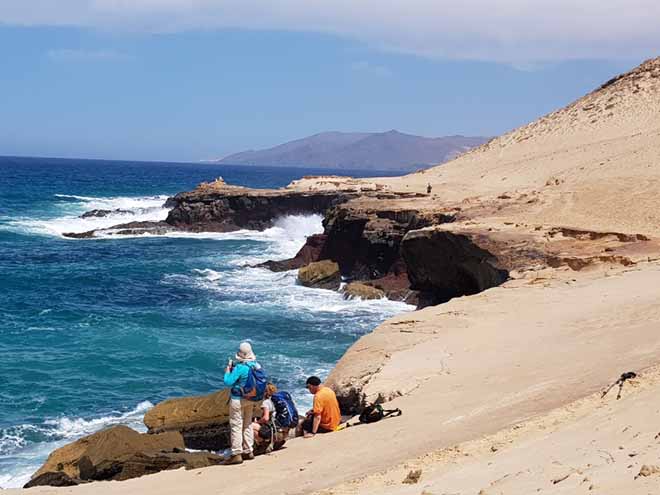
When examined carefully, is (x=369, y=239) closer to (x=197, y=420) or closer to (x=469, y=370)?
(x=197, y=420)

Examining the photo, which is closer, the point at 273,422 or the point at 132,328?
the point at 273,422

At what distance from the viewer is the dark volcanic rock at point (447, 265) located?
20.2 metres

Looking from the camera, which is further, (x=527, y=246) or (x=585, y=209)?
(x=585, y=209)

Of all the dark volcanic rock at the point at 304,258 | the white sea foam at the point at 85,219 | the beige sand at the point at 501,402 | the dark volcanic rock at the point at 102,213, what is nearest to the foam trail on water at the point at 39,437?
the beige sand at the point at 501,402

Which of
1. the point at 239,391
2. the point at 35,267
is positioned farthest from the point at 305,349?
the point at 35,267

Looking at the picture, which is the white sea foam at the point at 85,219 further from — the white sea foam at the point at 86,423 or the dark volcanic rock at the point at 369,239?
the white sea foam at the point at 86,423

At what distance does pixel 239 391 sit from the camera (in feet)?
30.6

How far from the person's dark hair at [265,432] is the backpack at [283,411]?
0.33 m

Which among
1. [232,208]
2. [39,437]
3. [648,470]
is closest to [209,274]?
[39,437]

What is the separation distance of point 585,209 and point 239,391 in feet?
59.5

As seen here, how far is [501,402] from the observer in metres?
9.43

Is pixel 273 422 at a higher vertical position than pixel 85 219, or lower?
lower

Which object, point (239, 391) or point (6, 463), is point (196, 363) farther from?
point (239, 391)

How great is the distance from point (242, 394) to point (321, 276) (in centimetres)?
2169
